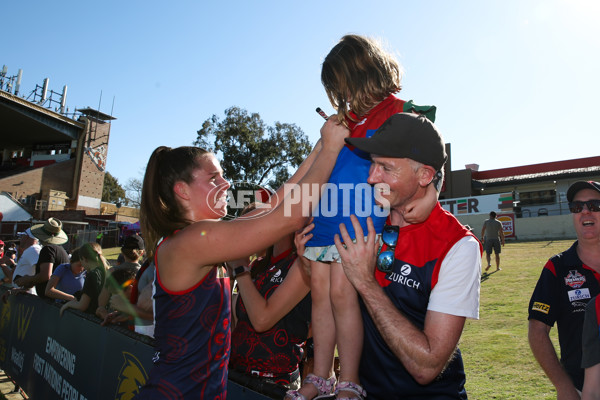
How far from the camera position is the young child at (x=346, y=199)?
2.01m

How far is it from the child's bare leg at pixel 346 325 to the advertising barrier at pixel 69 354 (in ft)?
1.72

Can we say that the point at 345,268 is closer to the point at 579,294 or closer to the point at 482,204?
the point at 579,294

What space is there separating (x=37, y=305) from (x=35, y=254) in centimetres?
291

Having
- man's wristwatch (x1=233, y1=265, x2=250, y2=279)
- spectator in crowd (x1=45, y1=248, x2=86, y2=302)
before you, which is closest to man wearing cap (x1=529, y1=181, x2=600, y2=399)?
man's wristwatch (x1=233, y1=265, x2=250, y2=279)

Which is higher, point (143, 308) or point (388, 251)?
point (388, 251)

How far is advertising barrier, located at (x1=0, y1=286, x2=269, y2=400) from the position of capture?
3352 mm

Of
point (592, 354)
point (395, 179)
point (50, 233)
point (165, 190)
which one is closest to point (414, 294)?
point (395, 179)

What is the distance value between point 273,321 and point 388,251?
1.02m

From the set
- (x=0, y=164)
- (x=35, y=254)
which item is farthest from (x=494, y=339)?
(x=0, y=164)

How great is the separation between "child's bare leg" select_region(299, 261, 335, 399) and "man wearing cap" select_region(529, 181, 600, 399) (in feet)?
5.47

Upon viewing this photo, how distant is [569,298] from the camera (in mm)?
2889

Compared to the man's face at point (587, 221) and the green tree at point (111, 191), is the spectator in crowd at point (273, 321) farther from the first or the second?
the green tree at point (111, 191)

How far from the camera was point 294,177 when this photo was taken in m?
2.39

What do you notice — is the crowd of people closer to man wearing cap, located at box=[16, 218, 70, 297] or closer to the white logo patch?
the white logo patch
